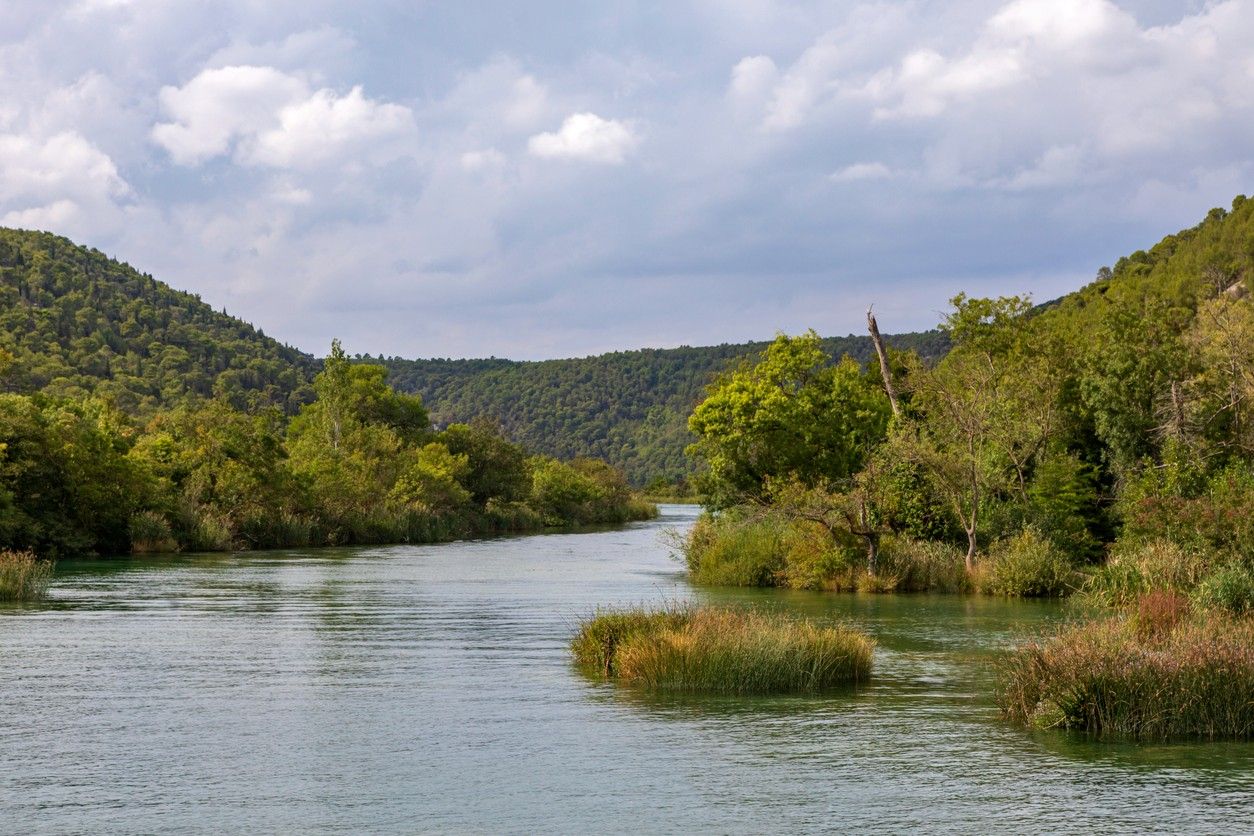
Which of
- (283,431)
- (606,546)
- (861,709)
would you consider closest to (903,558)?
(861,709)

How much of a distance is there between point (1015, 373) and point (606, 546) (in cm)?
3242

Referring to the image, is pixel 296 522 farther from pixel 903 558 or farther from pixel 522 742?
pixel 522 742

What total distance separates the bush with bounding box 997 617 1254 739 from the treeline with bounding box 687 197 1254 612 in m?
16.7

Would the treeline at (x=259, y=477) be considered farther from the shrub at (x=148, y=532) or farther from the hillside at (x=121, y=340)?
the hillside at (x=121, y=340)

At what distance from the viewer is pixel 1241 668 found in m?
20.1

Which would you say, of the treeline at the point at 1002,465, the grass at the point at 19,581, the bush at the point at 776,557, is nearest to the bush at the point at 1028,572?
the treeline at the point at 1002,465

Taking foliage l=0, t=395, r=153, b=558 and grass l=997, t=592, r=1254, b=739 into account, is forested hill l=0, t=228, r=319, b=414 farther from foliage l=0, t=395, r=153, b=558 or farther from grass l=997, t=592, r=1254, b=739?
grass l=997, t=592, r=1254, b=739

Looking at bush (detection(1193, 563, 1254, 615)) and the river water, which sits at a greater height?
bush (detection(1193, 563, 1254, 615))

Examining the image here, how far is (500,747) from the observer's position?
19969mm

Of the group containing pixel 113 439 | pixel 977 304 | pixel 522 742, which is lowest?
pixel 522 742

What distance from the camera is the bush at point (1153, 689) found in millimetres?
20094

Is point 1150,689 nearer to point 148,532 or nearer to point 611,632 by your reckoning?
point 611,632

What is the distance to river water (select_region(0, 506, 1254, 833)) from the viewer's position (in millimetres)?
16203

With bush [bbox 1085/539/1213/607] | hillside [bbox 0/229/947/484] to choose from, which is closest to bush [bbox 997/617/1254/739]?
bush [bbox 1085/539/1213/607]
